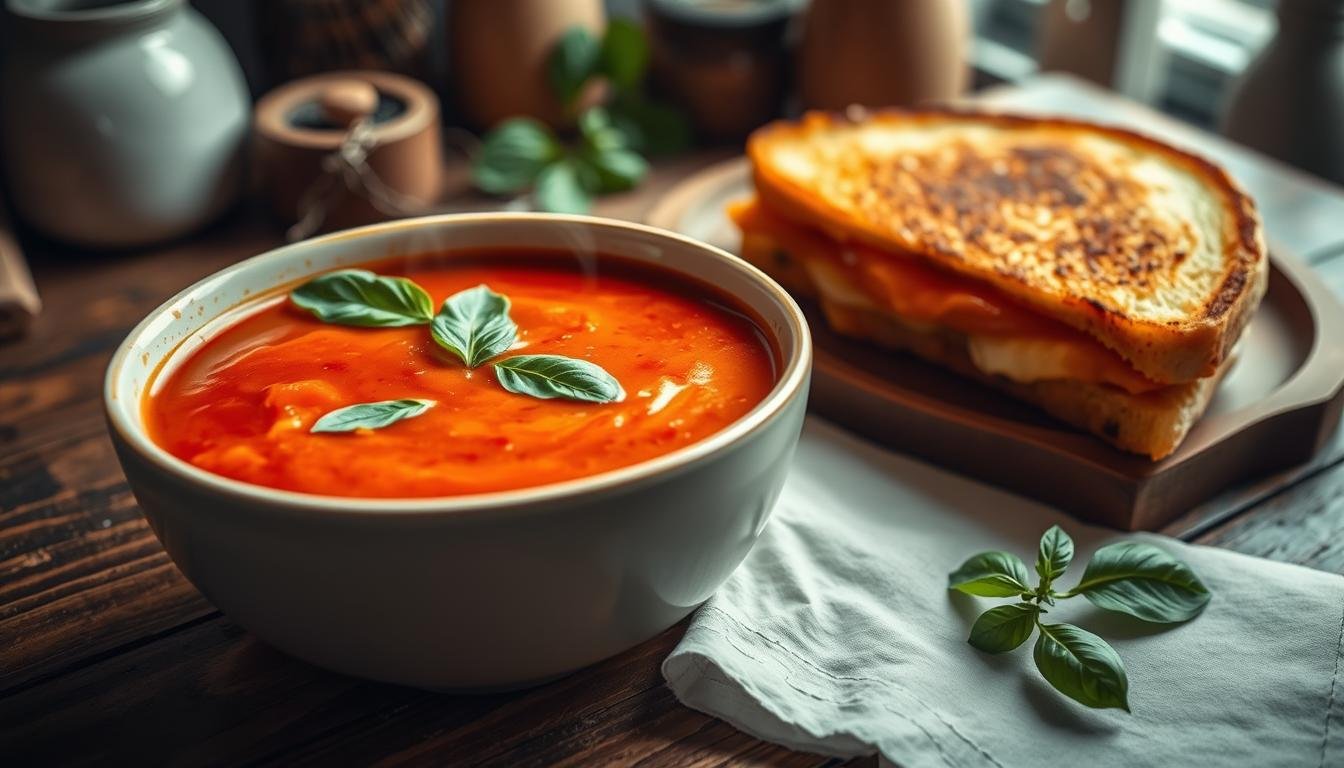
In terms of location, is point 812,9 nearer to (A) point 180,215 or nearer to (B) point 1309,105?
(B) point 1309,105

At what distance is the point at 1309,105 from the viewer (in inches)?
91.9

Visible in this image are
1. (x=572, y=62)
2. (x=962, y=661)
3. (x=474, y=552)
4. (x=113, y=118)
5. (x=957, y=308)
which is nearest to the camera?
(x=474, y=552)

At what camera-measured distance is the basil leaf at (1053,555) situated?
1.22 metres

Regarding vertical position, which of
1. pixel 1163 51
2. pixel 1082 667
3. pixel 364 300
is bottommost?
pixel 1163 51

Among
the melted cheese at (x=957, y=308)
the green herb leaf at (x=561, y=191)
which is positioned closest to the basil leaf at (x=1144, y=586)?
the melted cheese at (x=957, y=308)

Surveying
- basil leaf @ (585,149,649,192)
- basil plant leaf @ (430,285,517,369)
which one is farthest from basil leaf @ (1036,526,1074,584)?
basil leaf @ (585,149,649,192)

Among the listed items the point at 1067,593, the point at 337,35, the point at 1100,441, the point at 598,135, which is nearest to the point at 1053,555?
the point at 1067,593

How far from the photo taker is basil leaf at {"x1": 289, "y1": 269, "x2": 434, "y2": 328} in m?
1.24

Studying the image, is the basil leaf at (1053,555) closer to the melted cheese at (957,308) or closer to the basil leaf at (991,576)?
the basil leaf at (991,576)

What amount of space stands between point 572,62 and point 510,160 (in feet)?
0.86

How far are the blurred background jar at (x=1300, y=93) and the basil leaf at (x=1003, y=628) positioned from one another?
1.59 metres

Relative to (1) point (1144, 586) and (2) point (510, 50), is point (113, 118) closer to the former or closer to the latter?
(2) point (510, 50)

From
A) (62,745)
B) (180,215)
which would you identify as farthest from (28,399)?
(62,745)

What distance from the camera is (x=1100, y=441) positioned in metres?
1.46
